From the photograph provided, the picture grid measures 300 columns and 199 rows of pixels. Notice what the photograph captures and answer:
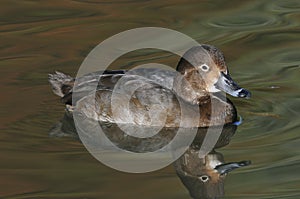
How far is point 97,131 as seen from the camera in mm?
9039

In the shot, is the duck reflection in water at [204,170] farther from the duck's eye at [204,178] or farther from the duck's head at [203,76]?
the duck's head at [203,76]

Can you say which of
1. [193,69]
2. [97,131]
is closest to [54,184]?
[97,131]

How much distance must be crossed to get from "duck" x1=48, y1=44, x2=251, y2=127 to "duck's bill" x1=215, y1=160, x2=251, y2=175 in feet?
3.93

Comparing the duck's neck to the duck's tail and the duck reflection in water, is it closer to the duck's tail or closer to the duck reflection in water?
the duck reflection in water

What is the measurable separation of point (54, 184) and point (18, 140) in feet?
3.94

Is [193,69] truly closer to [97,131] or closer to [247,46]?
[97,131]

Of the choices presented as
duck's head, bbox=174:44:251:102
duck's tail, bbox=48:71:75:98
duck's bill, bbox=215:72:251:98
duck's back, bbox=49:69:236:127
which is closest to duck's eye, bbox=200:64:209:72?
duck's head, bbox=174:44:251:102

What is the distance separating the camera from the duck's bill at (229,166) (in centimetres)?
779

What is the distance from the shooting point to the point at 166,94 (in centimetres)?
907

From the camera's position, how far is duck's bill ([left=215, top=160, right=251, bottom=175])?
7.79 m

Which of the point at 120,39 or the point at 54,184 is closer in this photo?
the point at 54,184

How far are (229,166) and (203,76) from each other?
1522mm

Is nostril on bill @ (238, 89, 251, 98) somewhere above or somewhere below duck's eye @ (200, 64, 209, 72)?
below

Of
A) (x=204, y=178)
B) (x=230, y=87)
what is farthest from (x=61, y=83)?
(x=204, y=178)
